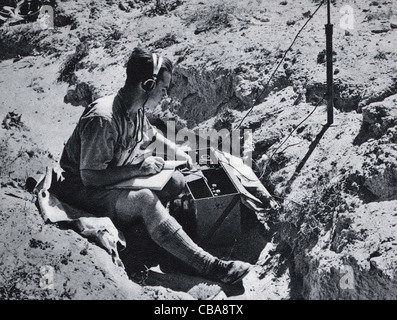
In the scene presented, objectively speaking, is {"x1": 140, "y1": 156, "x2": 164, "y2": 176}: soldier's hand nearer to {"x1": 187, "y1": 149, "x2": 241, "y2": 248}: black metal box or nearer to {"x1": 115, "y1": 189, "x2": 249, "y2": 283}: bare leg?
{"x1": 115, "y1": 189, "x2": 249, "y2": 283}: bare leg

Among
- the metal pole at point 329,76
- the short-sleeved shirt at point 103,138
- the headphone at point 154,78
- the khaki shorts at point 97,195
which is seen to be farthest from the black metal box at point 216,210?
the metal pole at point 329,76

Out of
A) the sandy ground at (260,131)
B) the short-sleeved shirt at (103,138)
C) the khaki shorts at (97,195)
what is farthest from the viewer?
the khaki shorts at (97,195)

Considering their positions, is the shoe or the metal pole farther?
the metal pole

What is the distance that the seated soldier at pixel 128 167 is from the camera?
4191mm

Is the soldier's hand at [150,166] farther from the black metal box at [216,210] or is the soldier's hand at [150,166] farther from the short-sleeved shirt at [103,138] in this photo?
the black metal box at [216,210]

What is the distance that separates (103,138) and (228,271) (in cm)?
157

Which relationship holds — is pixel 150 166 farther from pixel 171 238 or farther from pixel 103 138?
pixel 171 238

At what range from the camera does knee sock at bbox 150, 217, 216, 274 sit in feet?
14.1

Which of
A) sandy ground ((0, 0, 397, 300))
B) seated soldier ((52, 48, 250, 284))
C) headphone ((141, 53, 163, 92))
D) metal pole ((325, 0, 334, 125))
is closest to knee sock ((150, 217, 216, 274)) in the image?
seated soldier ((52, 48, 250, 284))

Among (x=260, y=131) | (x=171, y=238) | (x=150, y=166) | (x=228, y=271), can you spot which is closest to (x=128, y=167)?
(x=150, y=166)

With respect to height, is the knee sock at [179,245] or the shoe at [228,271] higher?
the knee sock at [179,245]

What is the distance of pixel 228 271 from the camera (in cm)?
431

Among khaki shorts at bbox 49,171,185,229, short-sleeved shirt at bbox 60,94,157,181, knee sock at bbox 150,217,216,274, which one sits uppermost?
short-sleeved shirt at bbox 60,94,157,181
